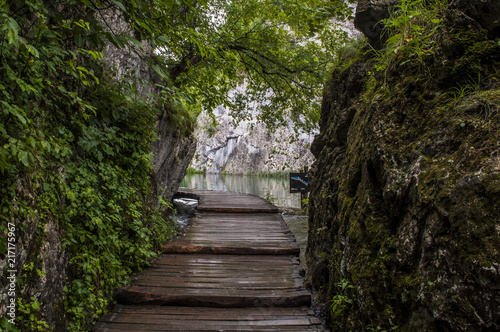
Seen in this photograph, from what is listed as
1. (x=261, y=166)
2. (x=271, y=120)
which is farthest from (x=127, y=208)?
(x=261, y=166)

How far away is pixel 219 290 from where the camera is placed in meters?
3.64

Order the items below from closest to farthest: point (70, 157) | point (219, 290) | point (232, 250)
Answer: point (70, 157) → point (219, 290) → point (232, 250)

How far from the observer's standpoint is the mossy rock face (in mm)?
1412

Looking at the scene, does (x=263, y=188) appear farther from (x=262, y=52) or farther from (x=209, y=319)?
(x=209, y=319)

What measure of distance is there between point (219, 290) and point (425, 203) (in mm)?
2709

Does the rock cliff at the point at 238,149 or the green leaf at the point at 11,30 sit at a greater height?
the rock cliff at the point at 238,149

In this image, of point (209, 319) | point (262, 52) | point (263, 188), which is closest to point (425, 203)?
point (209, 319)

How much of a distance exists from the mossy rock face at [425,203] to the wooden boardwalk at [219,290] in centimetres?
64

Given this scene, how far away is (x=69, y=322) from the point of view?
2488 millimetres

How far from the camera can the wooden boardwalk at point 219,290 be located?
120 inches

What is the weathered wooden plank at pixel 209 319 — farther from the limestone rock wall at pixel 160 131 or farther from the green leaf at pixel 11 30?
the green leaf at pixel 11 30

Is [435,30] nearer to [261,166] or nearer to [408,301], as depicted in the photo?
[408,301]

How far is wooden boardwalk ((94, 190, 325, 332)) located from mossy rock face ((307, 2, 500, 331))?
2.09ft

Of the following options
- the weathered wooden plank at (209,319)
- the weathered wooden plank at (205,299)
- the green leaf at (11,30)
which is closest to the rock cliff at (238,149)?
the weathered wooden plank at (205,299)
